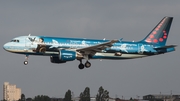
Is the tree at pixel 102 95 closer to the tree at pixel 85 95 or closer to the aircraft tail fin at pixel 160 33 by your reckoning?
the tree at pixel 85 95

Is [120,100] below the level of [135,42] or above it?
below

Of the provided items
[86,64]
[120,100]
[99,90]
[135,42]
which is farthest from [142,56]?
[120,100]

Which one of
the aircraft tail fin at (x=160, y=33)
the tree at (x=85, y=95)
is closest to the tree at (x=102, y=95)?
the tree at (x=85, y=95)

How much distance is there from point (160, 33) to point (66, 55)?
72.6ft

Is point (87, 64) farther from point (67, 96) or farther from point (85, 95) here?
point (85, 95)

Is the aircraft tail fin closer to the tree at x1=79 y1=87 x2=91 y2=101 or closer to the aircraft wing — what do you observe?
the aircraft wing

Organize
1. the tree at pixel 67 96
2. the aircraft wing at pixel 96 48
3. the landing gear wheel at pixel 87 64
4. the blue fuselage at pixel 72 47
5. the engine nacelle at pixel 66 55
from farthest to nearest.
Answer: the tree at pixel 67 96, the landing gear wheel at pixel 87 64, the aircraft wing at pixel 96 48, the engine nacelle at pixel 66 55, the blue fuselage at pixel 72 47

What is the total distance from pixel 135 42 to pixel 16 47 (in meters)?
22.0

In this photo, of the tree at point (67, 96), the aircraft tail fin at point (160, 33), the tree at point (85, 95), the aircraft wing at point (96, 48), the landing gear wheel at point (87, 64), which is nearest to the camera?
the aircraft wing at point (96, 48)

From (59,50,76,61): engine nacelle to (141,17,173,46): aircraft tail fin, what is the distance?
16700 millimetres

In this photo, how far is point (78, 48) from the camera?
9969cm

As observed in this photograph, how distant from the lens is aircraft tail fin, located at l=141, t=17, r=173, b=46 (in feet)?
358

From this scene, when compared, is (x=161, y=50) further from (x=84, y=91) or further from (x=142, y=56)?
(x=84, y=91)

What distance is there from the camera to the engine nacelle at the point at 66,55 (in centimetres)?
9725
